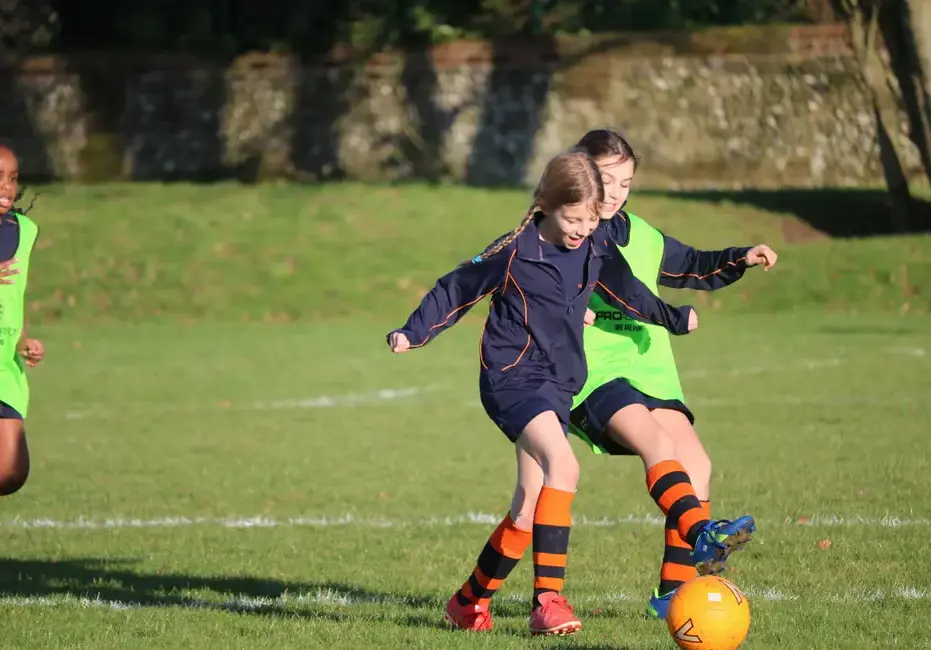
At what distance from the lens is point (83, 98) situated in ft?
103

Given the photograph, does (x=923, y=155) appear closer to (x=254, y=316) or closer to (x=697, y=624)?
(x=254, y=316)

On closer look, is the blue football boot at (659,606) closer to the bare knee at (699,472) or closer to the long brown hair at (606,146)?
the bare knee at (699,472)

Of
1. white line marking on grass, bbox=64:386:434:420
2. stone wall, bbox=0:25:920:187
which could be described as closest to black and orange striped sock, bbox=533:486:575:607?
white line marking on grass, bbox=64:386:434:420

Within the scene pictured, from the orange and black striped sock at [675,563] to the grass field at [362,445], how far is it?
17cm

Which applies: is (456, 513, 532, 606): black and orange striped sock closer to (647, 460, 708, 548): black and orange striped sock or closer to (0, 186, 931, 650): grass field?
(0, 186, 931, 650): grass field

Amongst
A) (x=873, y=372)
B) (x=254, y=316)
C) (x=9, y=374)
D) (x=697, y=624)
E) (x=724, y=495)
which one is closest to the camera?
(x=697, y=624)

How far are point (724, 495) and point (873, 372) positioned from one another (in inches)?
255

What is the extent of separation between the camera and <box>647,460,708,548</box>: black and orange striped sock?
5.92m

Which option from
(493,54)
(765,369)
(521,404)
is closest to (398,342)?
(521,404)

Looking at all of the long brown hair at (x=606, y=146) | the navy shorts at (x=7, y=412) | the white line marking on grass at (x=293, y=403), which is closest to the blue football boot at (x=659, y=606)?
the long brown hair at (x=606, y=146)

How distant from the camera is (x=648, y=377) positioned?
6.34 meters

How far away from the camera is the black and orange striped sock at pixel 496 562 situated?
232 inches

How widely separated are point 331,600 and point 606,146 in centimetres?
204

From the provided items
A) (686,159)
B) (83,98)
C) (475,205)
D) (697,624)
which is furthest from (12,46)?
(697,624)
